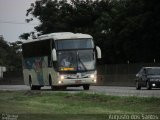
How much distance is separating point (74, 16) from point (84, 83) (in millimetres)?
51146

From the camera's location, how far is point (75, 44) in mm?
40906

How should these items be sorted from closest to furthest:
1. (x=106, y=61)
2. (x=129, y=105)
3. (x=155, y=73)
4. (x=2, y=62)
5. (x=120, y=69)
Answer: (x=129, y=105) → (x=155, y=73) → (x=120, y=69) → (x=106, y=61) → (x=2, y=62)

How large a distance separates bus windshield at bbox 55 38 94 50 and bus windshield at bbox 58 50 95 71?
36 centimetres

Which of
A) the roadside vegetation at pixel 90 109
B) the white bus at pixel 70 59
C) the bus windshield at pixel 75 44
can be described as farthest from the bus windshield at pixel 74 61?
the roadside vegetation at pixel 90 109

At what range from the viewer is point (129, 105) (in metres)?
20.6

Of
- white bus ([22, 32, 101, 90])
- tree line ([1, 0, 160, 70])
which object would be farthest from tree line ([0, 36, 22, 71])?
white bus ([22, 32, 101, 90])

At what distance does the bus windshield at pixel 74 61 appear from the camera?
133ft

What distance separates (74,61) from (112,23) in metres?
36.9

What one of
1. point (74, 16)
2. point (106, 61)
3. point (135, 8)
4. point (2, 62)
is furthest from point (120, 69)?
point (2, 62)

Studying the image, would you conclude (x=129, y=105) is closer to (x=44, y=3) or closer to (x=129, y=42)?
(x=129, y=42)

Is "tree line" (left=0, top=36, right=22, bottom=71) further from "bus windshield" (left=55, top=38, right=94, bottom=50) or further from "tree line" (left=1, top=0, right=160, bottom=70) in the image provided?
"bus windshield" (left=55, top=38, right=94, bottom=50)

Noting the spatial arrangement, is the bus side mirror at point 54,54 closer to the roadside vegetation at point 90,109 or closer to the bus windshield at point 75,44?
the bus windshield at point 75,44

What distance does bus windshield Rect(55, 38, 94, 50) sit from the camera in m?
40.8

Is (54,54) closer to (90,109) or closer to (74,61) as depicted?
(74,61)
